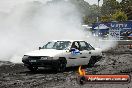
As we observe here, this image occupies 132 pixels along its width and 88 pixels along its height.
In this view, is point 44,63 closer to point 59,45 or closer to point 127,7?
point 59,45

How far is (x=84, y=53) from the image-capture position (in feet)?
54.0

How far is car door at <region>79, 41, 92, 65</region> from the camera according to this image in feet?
53.6

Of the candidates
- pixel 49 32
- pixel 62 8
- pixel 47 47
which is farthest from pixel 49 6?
pixel 47 47

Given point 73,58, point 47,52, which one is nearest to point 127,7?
point 73,58

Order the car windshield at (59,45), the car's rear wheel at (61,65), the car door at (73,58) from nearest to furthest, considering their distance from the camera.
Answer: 1. the car's rear wheel at (61,65)
2. the car door at (73,58)
3. the car windshield at (59,45)

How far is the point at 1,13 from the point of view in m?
31.4

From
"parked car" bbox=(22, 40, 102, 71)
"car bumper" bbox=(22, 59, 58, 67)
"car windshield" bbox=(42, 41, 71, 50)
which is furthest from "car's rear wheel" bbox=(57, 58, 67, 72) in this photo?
"car windshield" bbox=(42, 41, 71, 50)

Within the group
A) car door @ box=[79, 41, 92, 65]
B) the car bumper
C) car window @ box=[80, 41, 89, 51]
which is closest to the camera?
the car bumper

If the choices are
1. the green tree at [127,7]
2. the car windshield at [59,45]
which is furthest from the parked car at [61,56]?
the green tree at [127,7]

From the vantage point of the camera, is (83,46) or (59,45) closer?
(59,45)

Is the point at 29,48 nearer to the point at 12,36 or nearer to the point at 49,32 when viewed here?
the point at 12,36

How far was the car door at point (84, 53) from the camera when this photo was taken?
1634cm

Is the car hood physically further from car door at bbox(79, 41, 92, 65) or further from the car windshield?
car door at bbox(79, 41, 92, 65)

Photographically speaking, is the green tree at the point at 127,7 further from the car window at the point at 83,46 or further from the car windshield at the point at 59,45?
the car windshield at the point at 59,45
